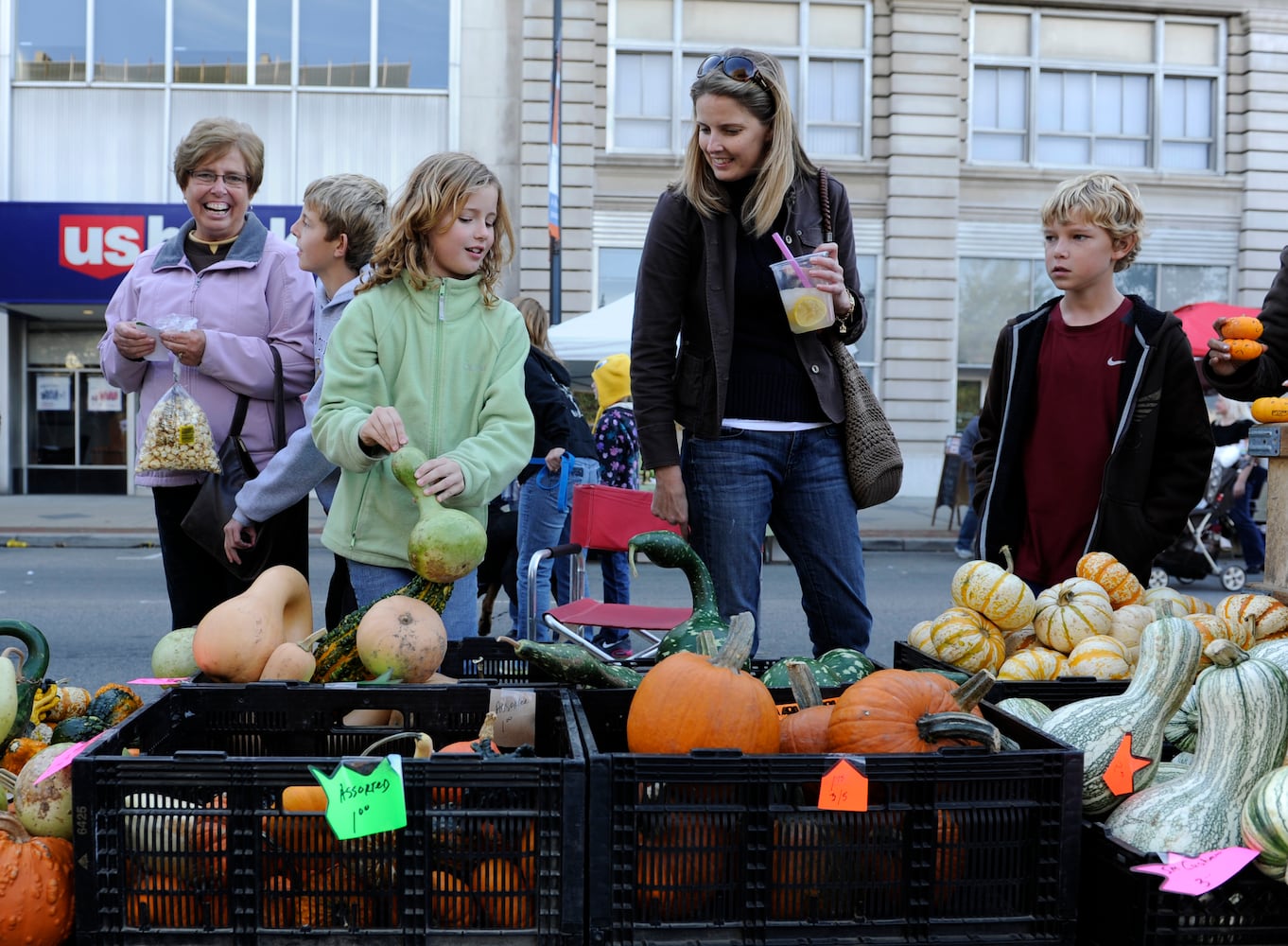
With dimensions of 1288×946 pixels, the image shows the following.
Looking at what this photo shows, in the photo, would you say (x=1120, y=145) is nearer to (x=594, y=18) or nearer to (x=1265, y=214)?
(x=1265, y=214)

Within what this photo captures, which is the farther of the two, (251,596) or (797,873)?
(251,596)

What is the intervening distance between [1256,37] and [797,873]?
69.4ft

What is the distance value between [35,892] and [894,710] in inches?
56.5

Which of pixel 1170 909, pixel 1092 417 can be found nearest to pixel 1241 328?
pixel 1092 417

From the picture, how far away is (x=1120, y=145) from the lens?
19.5m

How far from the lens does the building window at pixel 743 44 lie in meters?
18.4

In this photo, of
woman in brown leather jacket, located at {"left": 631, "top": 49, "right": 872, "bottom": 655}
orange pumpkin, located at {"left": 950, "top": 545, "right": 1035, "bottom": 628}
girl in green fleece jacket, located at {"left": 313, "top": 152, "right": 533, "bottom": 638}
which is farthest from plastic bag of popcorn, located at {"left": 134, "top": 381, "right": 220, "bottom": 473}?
orange pumpkin, located at {"left": 950, "top": 545, "right": 1035, "bottom": 628}

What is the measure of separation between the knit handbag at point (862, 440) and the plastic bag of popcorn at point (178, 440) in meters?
1.90

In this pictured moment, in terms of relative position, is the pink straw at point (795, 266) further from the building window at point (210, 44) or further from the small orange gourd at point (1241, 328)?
the building window at point (210, 44)

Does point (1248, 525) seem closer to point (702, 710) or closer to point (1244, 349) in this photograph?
point (1244, 349)

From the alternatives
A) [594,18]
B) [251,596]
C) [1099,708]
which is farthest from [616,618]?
[594,18]

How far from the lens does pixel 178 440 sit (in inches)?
140

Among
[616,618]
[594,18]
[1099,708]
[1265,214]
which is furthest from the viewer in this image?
[1265,214]

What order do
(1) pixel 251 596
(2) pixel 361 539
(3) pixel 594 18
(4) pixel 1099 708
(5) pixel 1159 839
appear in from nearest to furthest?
(5) pixel 1159 839 < (4) pixel 1099 708 < (1) pixel 251 596 < (2) pixel 361 539 < (3) pixel 594 18
